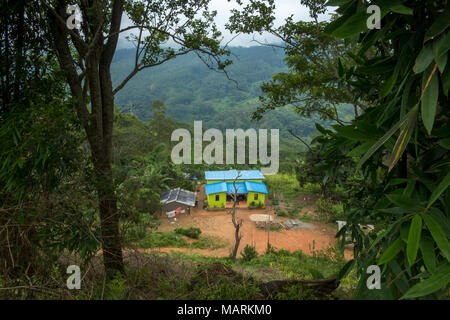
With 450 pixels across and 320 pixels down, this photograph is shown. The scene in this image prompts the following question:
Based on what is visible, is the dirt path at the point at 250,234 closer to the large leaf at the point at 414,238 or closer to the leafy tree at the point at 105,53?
the leafy tree at the point at 105,53

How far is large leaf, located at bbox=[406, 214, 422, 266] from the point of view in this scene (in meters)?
0.67

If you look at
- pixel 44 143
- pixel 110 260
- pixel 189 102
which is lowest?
pixel 110 260

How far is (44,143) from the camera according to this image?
154 centimetres

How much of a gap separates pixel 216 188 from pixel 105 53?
10.2 m

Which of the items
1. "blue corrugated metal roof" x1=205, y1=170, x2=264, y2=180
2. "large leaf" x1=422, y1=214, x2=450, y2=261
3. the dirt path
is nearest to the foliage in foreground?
"large leaf" x1=422, y1=214, x2=450, y2=261

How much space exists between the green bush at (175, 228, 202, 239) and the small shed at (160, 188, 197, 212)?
1.71 m

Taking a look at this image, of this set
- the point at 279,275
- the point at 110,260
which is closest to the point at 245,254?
the point at 279,275

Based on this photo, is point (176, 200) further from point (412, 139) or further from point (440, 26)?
point (440, 26)

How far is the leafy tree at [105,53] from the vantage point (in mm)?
2160

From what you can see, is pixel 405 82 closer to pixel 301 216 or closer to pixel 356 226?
pixel 356 226

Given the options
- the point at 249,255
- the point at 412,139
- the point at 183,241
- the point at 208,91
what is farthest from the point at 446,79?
the point at 208,91

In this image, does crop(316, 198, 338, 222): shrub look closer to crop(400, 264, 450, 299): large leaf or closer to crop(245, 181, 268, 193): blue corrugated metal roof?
crop(245, 181, 268, 193): blue corrugated metal roof

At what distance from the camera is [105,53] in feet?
8.68

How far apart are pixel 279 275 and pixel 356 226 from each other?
385 cm
